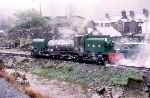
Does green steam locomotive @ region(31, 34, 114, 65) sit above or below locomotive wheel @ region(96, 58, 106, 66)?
above

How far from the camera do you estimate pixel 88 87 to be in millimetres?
32125

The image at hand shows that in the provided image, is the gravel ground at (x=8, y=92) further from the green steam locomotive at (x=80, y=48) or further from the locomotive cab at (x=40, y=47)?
the locomotive cab at (x=40, y=47)

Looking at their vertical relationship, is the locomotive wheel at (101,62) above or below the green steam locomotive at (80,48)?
below

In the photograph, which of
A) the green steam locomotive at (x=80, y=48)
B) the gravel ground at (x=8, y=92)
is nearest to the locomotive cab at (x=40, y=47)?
the green steam locomotive at (x=80, y=48)

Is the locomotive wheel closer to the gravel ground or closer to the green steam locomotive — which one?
the green steam locomotive

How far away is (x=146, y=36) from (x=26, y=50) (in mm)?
18864

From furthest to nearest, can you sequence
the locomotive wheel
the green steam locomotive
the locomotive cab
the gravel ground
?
the locomotive cab → the green steam locomotive → the locomotive wheel → the gravel ground

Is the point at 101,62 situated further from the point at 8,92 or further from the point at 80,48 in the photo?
the point at 8,92

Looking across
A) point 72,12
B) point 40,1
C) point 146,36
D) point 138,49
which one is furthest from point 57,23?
point 138,49

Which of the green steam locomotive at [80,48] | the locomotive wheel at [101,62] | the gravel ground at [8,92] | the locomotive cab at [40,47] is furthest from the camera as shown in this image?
the locomotive cab at [40,47]

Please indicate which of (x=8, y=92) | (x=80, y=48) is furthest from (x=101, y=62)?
(x=8, y=92)

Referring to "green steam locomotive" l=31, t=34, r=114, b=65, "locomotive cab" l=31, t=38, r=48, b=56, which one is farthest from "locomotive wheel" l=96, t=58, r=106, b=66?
"locomotive cab" l=31, t=38, r=48, b=56

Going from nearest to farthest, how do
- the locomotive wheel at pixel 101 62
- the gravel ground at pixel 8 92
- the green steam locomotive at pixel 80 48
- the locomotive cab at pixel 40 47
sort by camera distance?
the gravel ground at pixel 8 92, the locomotive wheel at pixel 101 62, the green steam locomotive at pixel 80 48, the locomotive cab at pixel 40 47

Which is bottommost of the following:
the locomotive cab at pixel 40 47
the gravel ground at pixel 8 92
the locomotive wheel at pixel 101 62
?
the locomotive wheel at pixel 101 62
